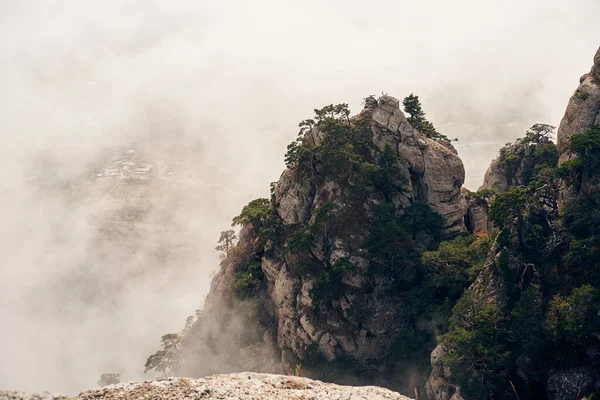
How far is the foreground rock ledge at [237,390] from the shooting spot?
21.3 m

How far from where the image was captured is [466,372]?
1642 inches

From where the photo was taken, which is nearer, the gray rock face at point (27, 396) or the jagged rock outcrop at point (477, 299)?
the gray rock face at point (27, 396)

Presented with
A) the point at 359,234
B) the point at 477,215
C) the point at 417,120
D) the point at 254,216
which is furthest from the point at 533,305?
the point at 254,216

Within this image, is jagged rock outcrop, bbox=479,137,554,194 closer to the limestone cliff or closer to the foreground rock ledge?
the limestone cliff

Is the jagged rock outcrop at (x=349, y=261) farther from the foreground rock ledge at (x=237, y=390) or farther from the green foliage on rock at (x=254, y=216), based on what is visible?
the foreground rock ledge at (x=237, y=390)

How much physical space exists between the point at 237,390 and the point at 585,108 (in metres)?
55.7

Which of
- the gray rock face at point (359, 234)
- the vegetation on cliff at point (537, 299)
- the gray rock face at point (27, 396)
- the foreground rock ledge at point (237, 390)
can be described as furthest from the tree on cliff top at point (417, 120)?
the gray rock face at point (27, 396)

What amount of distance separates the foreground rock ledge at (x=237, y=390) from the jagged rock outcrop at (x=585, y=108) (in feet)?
153

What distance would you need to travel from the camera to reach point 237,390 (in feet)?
72.6

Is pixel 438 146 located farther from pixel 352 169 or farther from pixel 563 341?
pixel 563 341

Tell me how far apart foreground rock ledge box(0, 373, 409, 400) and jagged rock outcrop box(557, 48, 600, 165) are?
153 ft

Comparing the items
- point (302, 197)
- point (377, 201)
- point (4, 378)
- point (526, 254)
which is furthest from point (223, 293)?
point (4, 378)

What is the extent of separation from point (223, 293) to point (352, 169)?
3383 cm

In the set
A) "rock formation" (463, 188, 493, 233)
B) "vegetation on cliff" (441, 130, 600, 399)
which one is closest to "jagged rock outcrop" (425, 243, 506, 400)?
"vegetation on cliff" (441, 130, 600, 399)
